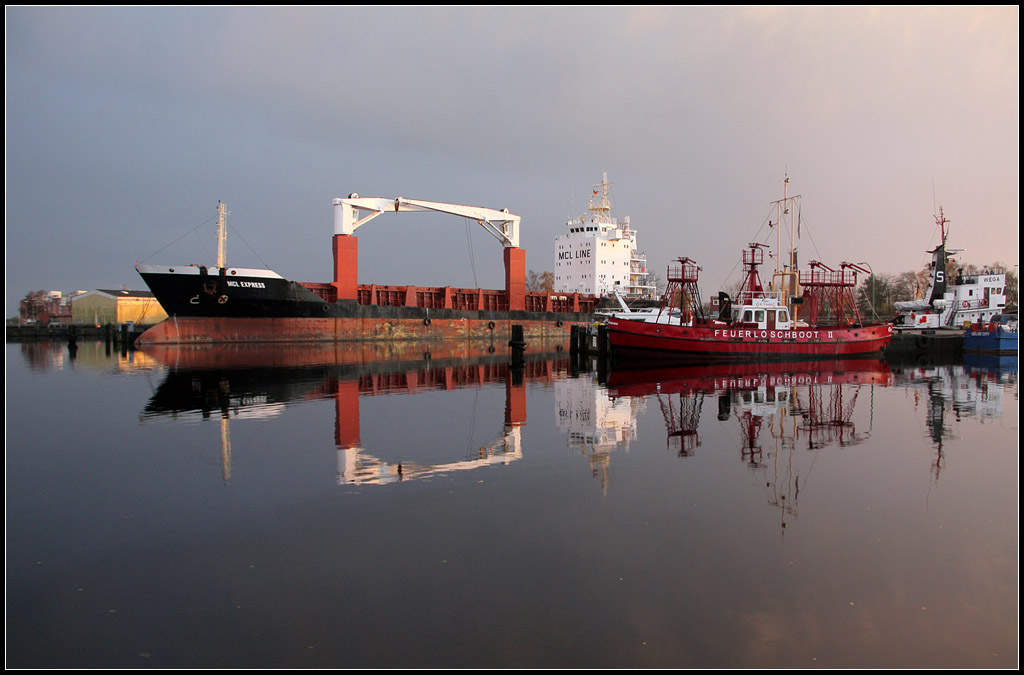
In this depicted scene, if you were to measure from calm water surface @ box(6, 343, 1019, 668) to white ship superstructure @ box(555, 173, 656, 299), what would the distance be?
37.9 meters

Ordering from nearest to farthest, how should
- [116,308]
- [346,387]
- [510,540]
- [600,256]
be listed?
[510,540] → [346,387] → [600,256] → [116,308]

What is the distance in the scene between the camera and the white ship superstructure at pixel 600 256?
4753 cm

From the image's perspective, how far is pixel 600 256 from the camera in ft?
156

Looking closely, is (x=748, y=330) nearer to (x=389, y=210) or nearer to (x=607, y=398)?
(x=607, y=398)

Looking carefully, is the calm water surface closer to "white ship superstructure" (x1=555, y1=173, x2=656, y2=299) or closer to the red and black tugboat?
the red and black tugboat

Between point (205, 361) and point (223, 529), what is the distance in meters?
19.6

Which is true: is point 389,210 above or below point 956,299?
above

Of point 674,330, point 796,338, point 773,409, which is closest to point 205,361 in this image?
point 674,330

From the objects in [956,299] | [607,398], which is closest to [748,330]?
[607,398]

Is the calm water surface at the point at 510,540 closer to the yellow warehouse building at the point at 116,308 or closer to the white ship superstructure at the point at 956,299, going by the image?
the white ship superstructure at the point at 956,299

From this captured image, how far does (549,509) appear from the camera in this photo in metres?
5.41

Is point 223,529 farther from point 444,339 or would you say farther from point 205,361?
point 444,339

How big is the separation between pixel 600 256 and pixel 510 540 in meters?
44.4

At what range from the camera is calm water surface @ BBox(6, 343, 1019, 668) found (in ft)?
10.6
